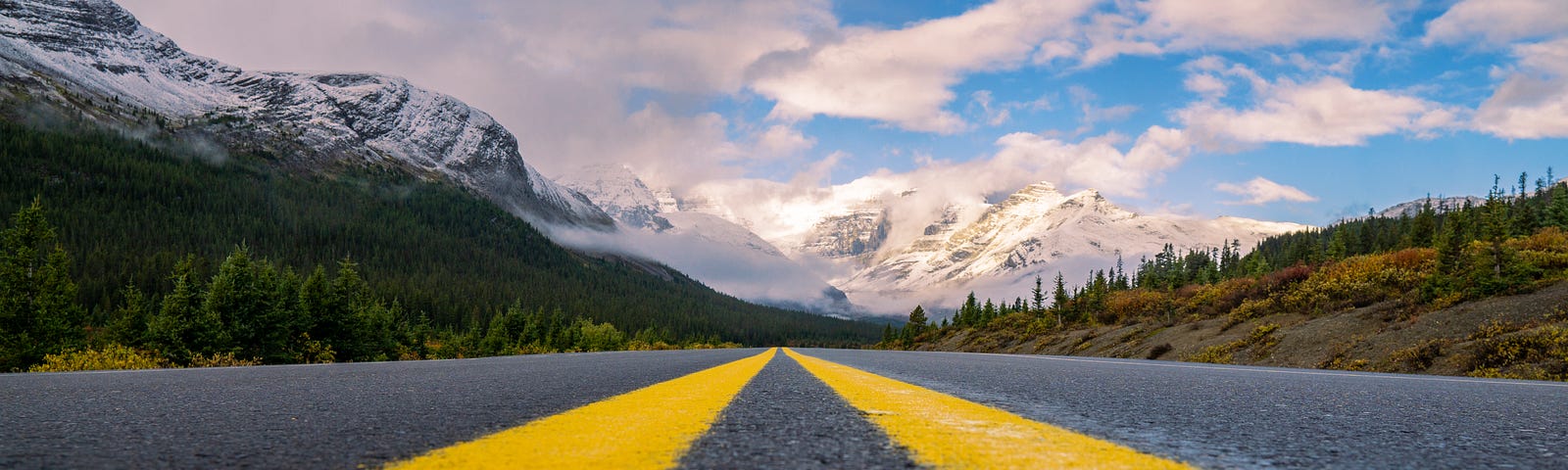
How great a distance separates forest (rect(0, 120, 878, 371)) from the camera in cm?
1994

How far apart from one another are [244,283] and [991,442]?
26282 millimetres

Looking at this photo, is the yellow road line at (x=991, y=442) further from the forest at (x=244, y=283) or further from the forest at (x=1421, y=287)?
the forest at (x=244, y=283)

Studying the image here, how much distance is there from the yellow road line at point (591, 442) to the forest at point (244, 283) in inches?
881

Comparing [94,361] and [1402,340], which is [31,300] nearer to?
[94,361]

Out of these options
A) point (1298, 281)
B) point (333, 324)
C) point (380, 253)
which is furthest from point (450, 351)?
point (380, 253)

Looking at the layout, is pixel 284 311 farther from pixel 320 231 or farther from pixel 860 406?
pixel 320 231

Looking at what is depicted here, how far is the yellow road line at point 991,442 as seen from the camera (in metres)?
1.61

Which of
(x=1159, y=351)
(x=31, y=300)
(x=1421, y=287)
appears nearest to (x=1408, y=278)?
(x=1421, y=287)

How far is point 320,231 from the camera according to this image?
17350 centimetres

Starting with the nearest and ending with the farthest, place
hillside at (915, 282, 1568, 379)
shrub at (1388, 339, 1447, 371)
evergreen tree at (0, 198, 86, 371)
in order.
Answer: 1. hillside at (915, 282, 1568, 379)
2. shrub at (1388, 339, 1447, 371)
3. evergreen tree at (0, 198, 86, 371)

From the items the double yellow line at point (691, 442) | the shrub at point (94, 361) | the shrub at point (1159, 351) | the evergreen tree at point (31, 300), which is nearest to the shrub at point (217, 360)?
the shrub at point (94, 361)

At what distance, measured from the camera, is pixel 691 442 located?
1881mm

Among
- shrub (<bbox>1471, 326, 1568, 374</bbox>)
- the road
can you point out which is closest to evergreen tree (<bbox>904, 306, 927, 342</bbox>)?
shrub (<bbox>1471, 326, 1568, 374</bbox>)

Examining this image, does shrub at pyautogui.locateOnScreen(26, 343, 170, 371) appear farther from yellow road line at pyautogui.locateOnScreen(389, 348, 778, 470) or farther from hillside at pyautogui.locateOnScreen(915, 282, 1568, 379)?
hillside at pyautogui.locateOnScreen(915, 282, 1568, 379)
